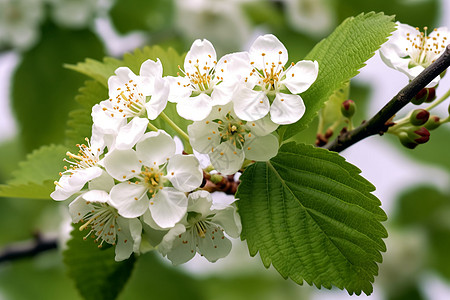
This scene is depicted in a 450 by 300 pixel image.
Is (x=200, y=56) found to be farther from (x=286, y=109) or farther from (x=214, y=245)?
(x=214, y=245)

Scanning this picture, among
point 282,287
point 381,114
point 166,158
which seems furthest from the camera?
point 282,287

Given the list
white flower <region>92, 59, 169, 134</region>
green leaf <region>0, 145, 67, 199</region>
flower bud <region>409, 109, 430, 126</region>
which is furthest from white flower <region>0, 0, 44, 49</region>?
flower bud <region>409, 109, 430, 126</region>

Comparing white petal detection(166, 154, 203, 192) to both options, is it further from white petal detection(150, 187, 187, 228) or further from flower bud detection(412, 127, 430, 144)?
flower bud detection(412, 127, 430, 144)

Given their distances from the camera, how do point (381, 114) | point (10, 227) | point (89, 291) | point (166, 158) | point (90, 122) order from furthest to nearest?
point (10, 227) → point (89, 291) → point (90, 122) → point (381, 114) → point (166, 158)

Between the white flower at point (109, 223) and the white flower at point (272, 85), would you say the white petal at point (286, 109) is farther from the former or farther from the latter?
the white flower at point (109, 223)

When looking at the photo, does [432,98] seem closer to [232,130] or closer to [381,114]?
[381,114]

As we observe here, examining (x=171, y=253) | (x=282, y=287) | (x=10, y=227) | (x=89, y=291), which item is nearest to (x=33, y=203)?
(x=10, y=227)

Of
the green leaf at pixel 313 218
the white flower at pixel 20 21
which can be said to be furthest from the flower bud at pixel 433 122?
the white flower at pixel 20 21
